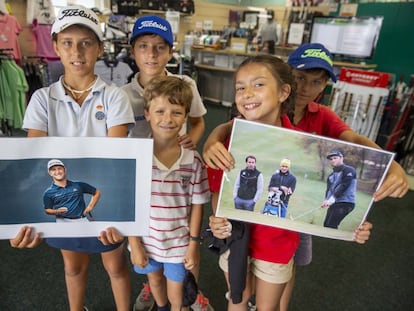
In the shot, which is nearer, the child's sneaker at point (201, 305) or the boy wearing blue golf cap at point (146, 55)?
the boy wearing blue golf cap at point (146, 55)

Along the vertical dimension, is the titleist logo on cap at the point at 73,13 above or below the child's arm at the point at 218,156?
above

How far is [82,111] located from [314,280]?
167 centimetres

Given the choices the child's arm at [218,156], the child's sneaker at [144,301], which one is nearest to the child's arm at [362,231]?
the child's arm at [218,156]

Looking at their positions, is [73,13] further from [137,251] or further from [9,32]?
[9,32]

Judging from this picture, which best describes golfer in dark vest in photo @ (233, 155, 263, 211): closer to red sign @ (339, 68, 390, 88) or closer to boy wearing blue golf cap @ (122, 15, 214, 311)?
boy wearing blue golf cap @ (122, 15, 214, 311)

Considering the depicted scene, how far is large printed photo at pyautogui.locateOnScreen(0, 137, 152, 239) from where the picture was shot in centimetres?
88

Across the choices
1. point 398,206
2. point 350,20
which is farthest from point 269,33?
point 398,206

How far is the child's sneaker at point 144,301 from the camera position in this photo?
5.21 ft

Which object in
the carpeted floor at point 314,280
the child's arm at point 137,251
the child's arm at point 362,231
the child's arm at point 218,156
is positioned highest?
the child's arm at point 218,156

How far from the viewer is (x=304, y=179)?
0.91m

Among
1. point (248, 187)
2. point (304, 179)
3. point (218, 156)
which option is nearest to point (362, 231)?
point (304, 179)

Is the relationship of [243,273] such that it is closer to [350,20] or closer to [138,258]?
[138,258]

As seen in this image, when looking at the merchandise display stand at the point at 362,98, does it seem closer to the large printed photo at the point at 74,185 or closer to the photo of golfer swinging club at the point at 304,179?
the photo of golfer swinging club at the point at 304,179

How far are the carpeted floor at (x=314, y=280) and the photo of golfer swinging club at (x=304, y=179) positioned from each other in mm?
953
